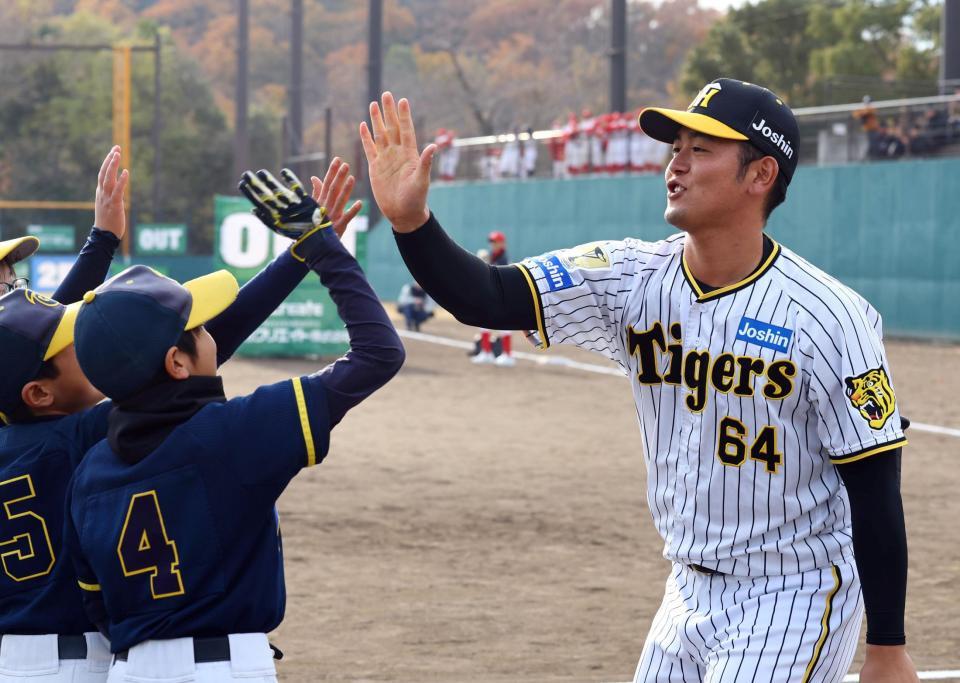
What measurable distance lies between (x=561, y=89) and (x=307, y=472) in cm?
8258

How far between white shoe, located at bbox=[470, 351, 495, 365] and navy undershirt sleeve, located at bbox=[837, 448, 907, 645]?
18.5 meters

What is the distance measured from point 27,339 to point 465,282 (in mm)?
1084

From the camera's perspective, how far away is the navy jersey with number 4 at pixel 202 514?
3182 mm

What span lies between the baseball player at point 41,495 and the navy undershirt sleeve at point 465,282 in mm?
→ 858

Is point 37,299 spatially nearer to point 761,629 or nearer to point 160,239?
point 761,629

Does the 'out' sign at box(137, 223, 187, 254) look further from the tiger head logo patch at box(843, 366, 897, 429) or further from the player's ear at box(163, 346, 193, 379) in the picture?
the tiger head logo patch at box(843, 366, 897, 429)

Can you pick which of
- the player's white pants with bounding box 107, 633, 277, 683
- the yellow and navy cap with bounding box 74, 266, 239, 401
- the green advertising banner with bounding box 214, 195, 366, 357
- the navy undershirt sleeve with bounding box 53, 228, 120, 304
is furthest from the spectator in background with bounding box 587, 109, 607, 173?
the player's white pants with bounding box 107, 633, 277, 683

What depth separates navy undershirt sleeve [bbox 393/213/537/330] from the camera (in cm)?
354

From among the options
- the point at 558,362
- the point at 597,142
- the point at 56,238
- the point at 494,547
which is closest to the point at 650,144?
the point at 597,142

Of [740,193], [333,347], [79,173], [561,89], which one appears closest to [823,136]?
[333,347]

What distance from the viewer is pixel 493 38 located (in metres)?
116

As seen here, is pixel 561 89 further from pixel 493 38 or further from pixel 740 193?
pixel 740 193

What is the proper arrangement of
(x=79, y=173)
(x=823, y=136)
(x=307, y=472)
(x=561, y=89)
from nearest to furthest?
(x=307, y=472) < (x=823, y=136) < (x=79, y=173) < (x=561, y=89)

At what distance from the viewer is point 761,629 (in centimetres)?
350
